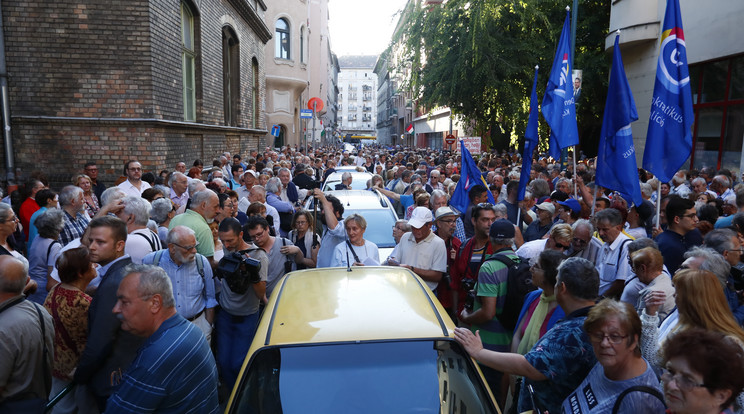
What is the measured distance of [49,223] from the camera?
4.78 m

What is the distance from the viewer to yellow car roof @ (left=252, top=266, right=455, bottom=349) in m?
2.92

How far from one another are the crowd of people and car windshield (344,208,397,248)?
3.72 feet

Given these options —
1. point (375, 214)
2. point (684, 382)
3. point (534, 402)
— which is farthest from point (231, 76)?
point (684, 382)

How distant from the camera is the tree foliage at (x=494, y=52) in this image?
18.5 m

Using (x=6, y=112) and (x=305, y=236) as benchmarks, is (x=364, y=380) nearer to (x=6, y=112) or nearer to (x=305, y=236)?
(x=305, y=236)

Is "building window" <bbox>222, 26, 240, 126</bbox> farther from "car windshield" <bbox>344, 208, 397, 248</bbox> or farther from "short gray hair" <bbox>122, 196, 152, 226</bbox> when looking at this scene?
"short gray hair" <bbox>122, 196, 152, 226</bbox>

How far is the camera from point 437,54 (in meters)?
20.4

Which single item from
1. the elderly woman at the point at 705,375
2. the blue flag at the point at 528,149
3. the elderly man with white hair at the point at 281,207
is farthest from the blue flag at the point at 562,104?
the elderly woman at the point at 705,375

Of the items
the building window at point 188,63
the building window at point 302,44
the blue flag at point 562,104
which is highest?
the building window at point 302,44

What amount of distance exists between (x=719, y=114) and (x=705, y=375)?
46.3 ft

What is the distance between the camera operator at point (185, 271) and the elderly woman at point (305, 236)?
1.62 metres

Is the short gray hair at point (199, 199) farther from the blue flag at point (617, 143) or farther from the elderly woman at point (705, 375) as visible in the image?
the elderly woman at point (705, 375)

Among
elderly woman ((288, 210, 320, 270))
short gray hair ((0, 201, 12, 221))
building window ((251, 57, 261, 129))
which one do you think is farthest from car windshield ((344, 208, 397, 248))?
building window ((251, 57, 261, 129))

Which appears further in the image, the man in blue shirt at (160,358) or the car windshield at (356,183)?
the car windshield at (356,183)
